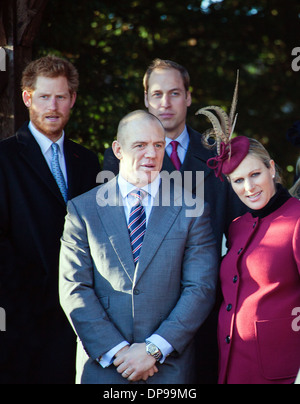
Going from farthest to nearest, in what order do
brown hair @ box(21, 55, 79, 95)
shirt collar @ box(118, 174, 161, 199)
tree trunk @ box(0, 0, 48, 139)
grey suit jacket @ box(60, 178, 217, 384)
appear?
tree trunk @ box(0, 0, 48, 139) < brown hair @ box(21, 55, 79, 95) < shirt collar @ box(118, 174, 161, 199) < grey suit jacket @ box(60, 178, 217, 384)

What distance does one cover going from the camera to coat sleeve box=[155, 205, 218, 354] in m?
3.07

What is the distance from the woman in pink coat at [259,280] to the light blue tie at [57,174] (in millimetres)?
977

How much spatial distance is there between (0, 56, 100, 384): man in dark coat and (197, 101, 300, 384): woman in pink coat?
3.19 feet

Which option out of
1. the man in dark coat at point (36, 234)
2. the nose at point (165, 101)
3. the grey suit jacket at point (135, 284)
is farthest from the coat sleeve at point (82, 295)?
the nose at point (165, 101)

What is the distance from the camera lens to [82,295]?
10.2 feet

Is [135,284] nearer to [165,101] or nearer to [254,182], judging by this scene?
[254,182]

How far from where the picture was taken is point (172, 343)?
3041 mm

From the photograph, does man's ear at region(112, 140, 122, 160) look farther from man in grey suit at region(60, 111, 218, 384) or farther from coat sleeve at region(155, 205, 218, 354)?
coat sleeve at region(155, 205, 218, 354)

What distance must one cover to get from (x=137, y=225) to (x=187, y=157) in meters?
0.83

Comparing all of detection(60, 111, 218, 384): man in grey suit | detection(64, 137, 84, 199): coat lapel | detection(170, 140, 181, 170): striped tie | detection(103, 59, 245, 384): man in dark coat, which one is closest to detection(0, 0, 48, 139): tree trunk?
detection(64, 137, 84, 199): coat lapel

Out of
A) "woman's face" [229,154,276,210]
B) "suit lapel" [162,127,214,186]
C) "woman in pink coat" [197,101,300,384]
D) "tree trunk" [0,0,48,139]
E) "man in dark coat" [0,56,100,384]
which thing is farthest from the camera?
"tree trunk" [0,0,48,139]

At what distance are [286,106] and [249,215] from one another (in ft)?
19.5
